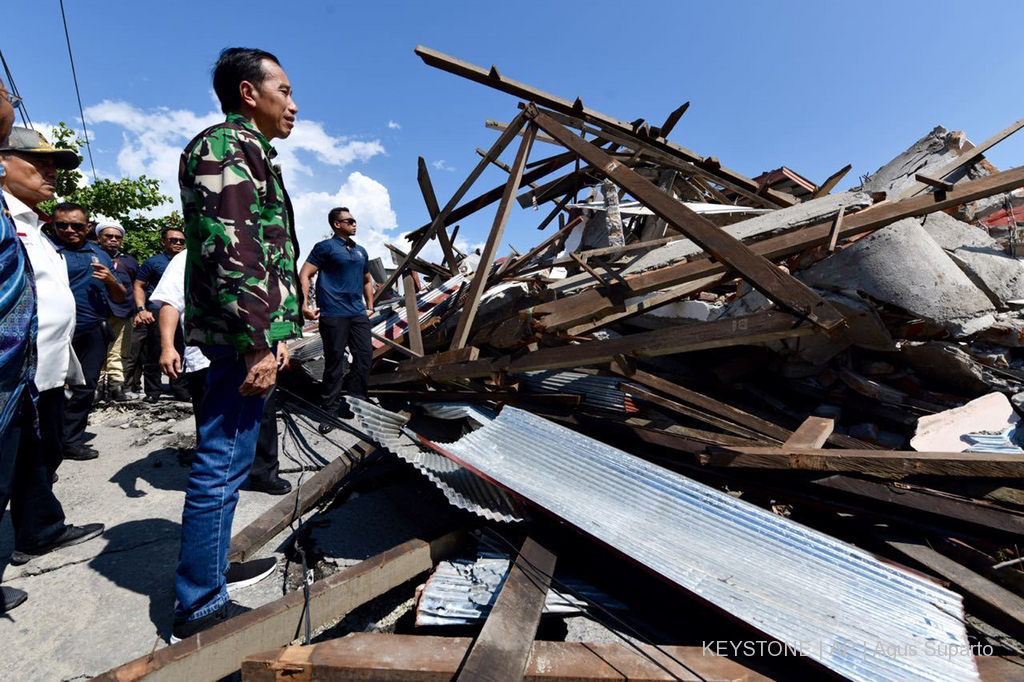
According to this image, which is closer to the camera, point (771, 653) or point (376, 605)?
point (771, 653)

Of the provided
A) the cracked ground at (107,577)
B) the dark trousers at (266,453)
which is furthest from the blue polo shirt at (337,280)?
the cracked ground at (107,577)

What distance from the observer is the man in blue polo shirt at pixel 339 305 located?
13.6 ft

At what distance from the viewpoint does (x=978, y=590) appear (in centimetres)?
189

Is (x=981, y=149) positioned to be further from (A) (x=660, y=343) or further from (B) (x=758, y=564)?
(B) (x=758, y=564)

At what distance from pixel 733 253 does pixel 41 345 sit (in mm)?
A: 3121

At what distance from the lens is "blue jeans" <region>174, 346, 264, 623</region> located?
5.64 ft

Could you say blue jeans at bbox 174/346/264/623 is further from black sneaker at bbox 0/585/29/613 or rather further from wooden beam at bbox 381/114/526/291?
wooden beam at bbox 381/114/526/291

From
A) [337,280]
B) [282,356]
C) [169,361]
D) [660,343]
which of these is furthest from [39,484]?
[660,343]

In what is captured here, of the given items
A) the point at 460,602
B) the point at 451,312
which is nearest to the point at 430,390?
the point at 451,312

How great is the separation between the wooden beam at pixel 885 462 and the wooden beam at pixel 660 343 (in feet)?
1.79

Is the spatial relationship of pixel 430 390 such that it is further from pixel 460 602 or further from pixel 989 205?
pixel 989 205

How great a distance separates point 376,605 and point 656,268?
261cm

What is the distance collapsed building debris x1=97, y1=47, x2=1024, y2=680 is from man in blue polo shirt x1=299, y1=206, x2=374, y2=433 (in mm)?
288

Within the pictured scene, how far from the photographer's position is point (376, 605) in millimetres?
2123
